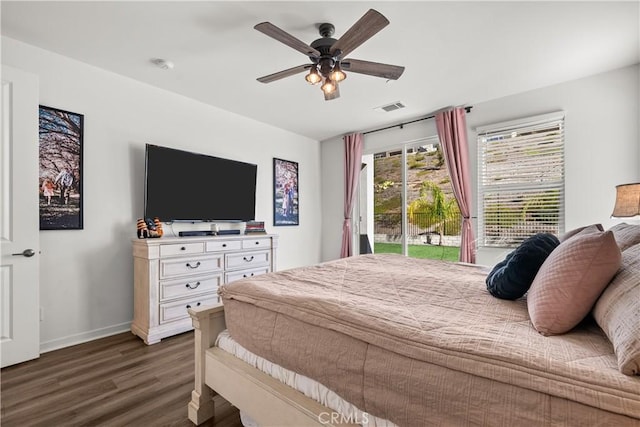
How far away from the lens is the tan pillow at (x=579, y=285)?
94 centimetres

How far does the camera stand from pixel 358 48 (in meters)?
2.49

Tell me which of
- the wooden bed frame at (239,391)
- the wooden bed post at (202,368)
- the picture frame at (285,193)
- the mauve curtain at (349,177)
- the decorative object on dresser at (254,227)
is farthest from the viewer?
the mauve curtain at (349,177)

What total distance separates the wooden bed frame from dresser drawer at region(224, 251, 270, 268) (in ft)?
5.44

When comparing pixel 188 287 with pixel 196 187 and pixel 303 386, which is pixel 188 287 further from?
pixel 303 386

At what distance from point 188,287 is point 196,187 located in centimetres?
112

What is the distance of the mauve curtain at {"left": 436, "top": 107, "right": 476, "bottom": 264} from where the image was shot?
364 cm

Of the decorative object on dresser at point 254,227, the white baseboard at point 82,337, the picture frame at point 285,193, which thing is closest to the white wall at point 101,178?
the white baseboard at point 82,337

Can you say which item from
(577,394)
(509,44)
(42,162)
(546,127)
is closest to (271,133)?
(42,162)

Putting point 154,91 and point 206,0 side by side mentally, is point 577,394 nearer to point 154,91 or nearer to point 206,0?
point 206,0

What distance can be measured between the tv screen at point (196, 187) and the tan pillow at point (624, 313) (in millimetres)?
3321

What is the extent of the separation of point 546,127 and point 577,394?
352 centimetres

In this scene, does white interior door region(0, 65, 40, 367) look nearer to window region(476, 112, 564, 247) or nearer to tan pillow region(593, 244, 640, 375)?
tan pillow region(593, 244, 640, 375)

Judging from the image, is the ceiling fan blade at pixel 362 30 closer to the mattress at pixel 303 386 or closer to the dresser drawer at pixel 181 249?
the mattress at pixel 303 386

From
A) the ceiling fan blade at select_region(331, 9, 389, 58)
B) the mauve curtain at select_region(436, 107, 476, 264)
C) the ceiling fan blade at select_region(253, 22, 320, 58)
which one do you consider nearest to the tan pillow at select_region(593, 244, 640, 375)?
the ceiling fan blade at select_region(331, 9, 389, 58)
